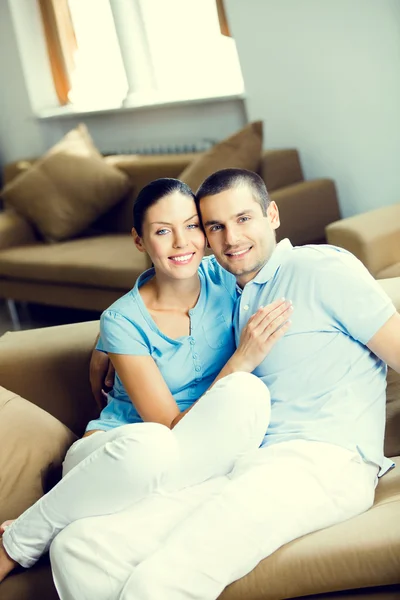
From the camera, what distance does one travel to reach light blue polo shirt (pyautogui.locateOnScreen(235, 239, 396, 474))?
5.14 feet

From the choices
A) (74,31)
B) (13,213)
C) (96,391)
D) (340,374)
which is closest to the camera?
(340,374)

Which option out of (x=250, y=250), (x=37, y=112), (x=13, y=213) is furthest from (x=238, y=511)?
(x=37, y=112)

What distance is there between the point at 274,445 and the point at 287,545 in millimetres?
210

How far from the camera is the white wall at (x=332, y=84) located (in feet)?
11.3

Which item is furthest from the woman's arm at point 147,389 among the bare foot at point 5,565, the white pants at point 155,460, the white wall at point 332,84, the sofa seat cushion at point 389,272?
the white wall at point 332,84

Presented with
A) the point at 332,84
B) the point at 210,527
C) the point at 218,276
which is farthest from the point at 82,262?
the point at 210,527

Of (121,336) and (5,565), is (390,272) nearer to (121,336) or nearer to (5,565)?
(121,336)

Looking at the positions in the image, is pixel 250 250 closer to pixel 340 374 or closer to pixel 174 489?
pixel 340 374

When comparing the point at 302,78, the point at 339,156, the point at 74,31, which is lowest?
the point at 339,156

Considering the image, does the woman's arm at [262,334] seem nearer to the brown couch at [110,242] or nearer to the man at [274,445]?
the man at [274,445]

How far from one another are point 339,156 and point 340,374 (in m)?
2.33

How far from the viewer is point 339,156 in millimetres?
3766

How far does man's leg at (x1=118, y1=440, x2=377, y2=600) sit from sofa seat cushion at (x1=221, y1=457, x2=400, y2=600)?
3 centimetres

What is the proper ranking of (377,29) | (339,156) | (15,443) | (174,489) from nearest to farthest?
1. (174,489)
2. (15,443)
3. (377,29)
4. (339,156)
